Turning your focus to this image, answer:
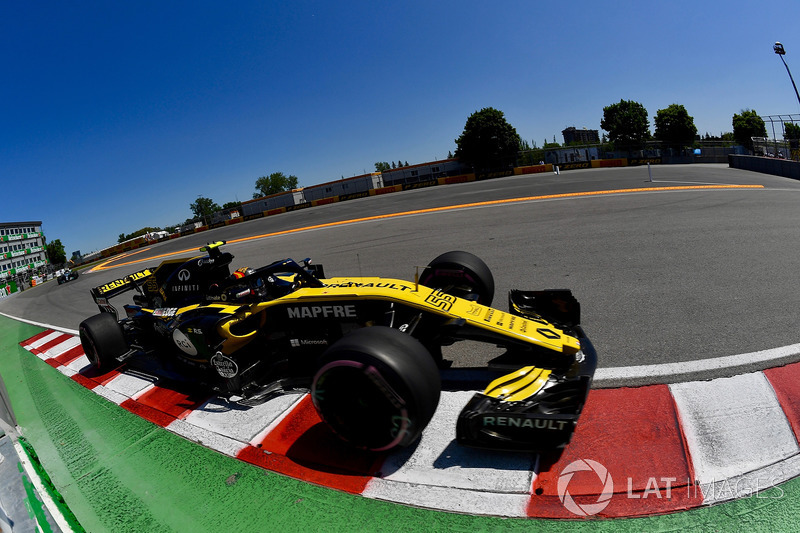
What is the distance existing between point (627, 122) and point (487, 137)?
102ft

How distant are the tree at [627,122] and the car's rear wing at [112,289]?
250 feet

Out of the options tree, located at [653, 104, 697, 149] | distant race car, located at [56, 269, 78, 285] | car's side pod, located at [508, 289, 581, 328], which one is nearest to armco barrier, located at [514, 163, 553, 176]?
distant race car, located at [56, 269, 78, 285]

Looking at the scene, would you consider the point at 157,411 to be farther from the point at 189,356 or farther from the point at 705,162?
the point at 705,162

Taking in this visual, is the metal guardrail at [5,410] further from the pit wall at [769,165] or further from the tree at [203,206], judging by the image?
the tree at [203,206]

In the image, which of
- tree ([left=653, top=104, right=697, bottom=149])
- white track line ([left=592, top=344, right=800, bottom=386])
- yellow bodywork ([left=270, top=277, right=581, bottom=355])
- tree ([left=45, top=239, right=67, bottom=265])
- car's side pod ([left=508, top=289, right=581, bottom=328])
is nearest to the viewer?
yellow bodywork ([left=270, top=277, right=581, bottom=355])

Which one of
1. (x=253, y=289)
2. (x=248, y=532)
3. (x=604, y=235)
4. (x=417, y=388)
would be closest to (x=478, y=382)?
(x=417, y=388)

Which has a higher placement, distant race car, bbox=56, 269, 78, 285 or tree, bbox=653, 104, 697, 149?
tree, bbox=653, 104, 697, 149

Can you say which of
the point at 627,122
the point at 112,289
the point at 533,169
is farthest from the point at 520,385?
the point at 627,122

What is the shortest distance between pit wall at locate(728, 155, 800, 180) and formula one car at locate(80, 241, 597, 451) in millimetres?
25013

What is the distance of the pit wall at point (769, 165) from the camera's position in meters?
20.5

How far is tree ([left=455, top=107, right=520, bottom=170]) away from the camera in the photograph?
5425cm

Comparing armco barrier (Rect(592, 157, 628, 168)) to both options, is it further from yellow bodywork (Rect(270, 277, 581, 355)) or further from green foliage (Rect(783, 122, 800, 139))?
yellow bodywork (Rect(270, 277, 581, 355))

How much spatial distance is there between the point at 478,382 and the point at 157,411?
3301 millimetres

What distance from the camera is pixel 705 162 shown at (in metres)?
34.7
